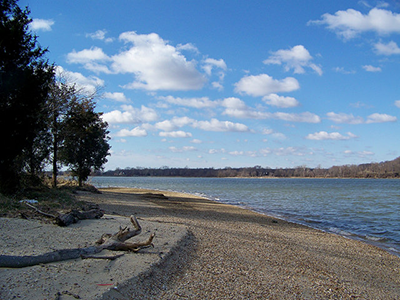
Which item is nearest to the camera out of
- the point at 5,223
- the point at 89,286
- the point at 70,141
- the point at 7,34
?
the point at 89,286

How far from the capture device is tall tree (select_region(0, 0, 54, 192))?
44.9 feet

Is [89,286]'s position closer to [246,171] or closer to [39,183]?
[39,183]

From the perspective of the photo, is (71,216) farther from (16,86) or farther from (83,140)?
(83,140)

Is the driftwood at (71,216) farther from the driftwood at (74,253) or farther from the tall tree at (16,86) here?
the tall tree at (16,86)

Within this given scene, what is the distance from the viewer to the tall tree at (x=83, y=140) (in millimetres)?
23859

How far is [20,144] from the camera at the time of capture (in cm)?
1439

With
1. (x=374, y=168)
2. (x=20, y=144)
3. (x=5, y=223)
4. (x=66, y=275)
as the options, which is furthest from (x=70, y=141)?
(x=374, y=168)

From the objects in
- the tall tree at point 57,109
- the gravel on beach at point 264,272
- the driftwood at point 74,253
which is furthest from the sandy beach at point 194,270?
the tall tree at point 57,109

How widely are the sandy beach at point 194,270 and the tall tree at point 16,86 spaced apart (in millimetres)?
6815

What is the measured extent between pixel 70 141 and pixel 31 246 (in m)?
20.8

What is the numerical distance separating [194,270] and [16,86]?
12.0 metres

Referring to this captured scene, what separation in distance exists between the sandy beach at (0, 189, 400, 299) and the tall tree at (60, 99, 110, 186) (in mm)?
15249

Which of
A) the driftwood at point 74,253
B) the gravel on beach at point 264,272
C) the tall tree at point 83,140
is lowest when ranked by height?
the gravel on beach at point 264,272

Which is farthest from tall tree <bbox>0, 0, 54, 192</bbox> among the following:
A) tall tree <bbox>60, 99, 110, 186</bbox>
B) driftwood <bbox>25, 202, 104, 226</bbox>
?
tall tree <bbox>60, 99, 110, 186</bbox>
